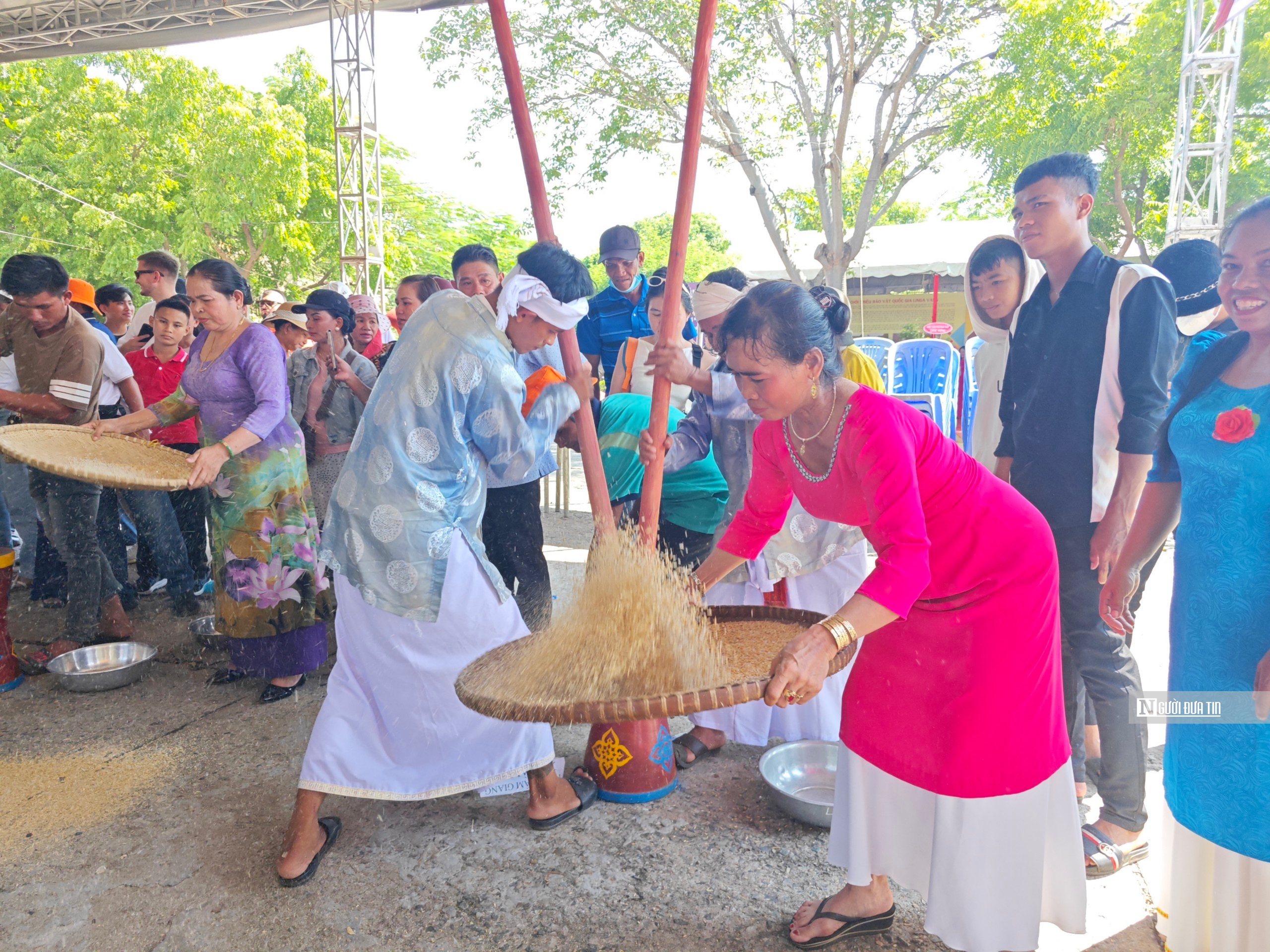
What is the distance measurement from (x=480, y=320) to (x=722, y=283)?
1.05 metres

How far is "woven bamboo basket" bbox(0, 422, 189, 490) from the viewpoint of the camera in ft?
9.55

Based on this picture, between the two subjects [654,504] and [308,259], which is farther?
[308,259]

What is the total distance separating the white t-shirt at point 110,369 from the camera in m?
4.50

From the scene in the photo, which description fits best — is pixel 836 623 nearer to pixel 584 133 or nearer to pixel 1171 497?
pixel 1171 497

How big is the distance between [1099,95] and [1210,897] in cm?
1236

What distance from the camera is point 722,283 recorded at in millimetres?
3098

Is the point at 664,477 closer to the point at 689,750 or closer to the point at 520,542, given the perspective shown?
the point at 520,542

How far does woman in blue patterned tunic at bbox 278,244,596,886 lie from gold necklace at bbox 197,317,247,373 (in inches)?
52.5

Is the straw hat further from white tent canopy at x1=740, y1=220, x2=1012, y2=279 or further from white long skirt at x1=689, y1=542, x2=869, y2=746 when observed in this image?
white tent canopy at x1=740, y1=220, x2=1012, y2=279

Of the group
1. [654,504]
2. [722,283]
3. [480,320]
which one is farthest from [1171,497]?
[480,320]

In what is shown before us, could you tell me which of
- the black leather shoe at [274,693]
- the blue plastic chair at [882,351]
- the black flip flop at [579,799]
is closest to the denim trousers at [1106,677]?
the black flip flop at [579,799]

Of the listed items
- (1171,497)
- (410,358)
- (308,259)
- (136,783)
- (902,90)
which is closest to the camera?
(1171,497)

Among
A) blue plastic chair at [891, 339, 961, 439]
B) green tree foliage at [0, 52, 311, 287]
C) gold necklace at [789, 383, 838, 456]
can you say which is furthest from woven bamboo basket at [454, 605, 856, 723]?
green tree foliage at [0, 52, 311, 287]

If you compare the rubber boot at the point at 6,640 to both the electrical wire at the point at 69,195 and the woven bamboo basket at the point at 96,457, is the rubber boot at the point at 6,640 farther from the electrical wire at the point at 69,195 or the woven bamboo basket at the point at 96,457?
the electrical wire at the point at 69,195
